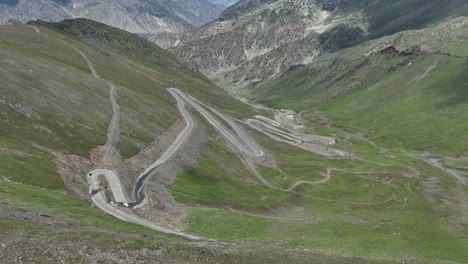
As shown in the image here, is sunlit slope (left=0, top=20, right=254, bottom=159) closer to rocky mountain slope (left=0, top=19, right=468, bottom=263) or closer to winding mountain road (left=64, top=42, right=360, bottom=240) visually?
rocky mountain slope (left=0, top=19, right=468, bottom=263)

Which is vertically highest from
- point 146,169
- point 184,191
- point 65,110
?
point 65,110

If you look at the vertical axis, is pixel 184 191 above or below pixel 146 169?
below

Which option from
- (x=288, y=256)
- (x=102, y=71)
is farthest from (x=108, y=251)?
(x=102, y=71)

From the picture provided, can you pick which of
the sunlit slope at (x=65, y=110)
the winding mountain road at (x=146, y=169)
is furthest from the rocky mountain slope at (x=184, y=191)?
the winding mountain road at (x=146, y=169)

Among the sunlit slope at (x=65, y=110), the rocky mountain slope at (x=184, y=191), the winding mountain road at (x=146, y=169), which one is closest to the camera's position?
the rocky mountain slope at (x=184, y=191)

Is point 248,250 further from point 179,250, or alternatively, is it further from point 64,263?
point 64,263

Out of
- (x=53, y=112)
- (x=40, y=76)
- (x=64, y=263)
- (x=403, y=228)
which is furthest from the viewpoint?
(x=40, y=76)

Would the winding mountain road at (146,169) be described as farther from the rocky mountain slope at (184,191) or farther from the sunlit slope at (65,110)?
the sunlit slope at (65,110)

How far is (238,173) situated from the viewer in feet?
422

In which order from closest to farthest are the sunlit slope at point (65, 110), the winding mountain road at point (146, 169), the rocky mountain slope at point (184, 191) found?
the rocky mountain slope at point (184, 191)
the winding mountain road at point (146, 169)
the sunlit slope at point (65, 110)

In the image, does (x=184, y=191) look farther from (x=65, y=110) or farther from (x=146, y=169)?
(x=65, y=110)

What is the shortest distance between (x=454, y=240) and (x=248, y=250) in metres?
51.7

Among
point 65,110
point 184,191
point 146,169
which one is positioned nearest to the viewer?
point 184,191

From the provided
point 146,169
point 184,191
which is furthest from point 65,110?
point 184,191
